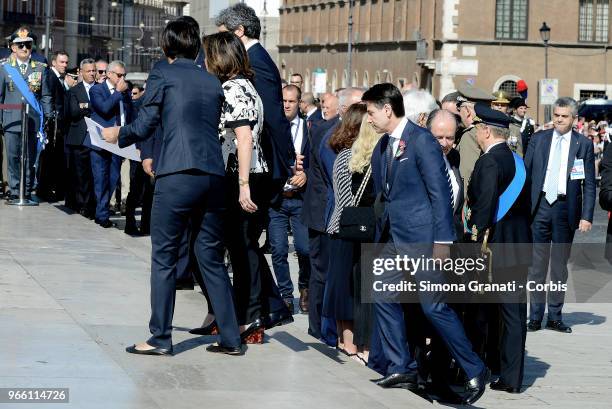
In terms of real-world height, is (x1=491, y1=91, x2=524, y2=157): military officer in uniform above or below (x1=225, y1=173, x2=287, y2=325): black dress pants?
above

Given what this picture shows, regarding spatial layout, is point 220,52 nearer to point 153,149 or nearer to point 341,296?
point 341,296

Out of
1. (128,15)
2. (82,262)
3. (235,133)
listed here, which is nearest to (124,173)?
(82,262)

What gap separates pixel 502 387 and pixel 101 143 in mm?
7614

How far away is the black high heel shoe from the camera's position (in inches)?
387

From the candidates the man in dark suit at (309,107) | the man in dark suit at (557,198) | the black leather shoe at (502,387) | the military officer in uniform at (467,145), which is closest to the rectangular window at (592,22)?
the man in dark suit at (309,107)

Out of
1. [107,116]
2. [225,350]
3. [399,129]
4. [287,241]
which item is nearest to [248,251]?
[225,350]

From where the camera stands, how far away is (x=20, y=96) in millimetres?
19047

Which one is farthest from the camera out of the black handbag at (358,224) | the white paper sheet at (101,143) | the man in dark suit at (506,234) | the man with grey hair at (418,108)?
the white paper sheet at (101,143)

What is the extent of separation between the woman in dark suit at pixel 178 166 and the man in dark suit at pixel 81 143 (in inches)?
373

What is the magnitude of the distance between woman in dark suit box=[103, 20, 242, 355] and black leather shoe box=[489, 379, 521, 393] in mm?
2295

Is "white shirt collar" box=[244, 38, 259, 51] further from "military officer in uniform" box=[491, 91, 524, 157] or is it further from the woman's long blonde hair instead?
"military officer in uniform" box=[491, 91, 524, 157]

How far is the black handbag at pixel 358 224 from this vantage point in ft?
32.7

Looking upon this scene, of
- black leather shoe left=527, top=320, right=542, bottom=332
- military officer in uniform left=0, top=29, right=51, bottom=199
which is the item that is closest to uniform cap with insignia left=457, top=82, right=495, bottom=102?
black leather shoe left=527, top=320, right=542, bottom=332

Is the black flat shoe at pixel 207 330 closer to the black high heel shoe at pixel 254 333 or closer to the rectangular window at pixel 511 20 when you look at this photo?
the black high heel shoe at pixel 254 333
